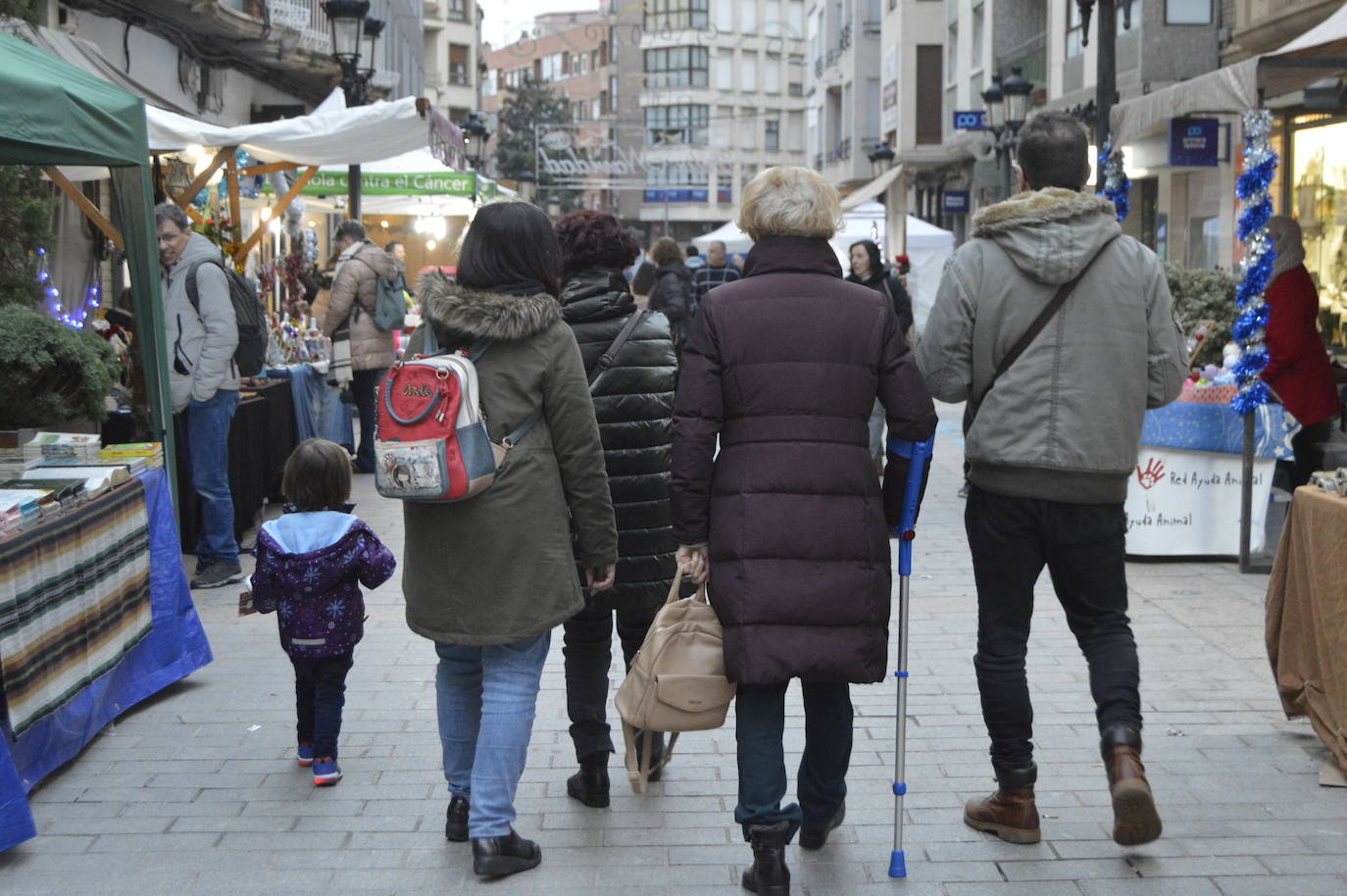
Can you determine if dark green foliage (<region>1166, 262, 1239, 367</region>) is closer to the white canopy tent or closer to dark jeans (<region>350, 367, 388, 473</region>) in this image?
dark jeans (<region>350, 367, 388, 473</region>)

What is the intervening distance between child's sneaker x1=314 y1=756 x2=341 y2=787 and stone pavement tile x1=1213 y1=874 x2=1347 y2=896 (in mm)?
2790

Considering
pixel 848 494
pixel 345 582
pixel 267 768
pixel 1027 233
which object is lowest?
pixel 267 768

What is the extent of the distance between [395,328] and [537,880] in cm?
858

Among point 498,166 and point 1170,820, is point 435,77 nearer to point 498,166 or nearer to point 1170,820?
point 498,166

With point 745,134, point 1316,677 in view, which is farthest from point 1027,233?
point 745,134

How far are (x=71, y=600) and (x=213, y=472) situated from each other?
10.4ft

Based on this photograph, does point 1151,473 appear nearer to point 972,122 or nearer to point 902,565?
point 902,565

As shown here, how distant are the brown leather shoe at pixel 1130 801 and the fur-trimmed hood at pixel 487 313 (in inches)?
78.7

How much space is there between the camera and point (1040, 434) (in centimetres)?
428

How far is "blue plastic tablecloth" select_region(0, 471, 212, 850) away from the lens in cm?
443

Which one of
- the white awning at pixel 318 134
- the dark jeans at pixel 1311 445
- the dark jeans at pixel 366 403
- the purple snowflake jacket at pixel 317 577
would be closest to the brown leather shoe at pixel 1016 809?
the purple snowflake jacket at pixel 317 577

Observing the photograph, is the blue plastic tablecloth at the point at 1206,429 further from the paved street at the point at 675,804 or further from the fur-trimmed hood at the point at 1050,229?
the fur-trimmed hood at the point at 1050,229

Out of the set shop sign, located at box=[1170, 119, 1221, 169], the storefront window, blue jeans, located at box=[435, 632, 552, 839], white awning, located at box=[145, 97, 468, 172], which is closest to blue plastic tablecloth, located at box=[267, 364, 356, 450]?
white awning, located at box=[145, 97, 468, 172]

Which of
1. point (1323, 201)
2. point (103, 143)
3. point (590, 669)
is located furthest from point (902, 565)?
point (1323, 201)
